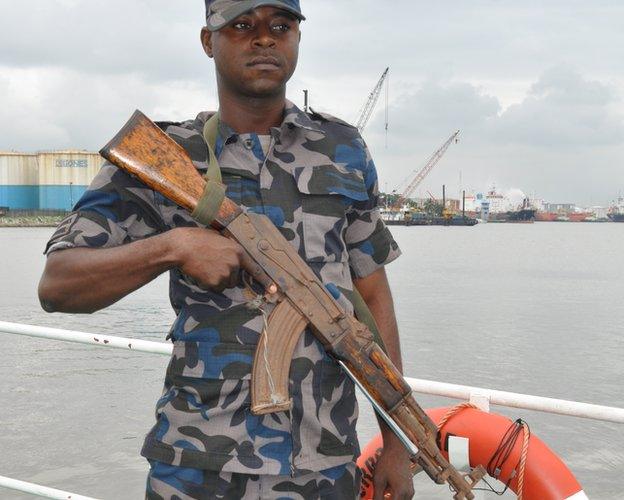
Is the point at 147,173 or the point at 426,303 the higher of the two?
the point at 147,173

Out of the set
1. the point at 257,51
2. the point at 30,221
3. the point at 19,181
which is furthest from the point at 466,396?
the point at 30,221

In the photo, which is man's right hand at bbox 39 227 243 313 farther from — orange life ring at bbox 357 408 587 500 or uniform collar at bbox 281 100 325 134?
orange life ring at bbox 357 408 587 500

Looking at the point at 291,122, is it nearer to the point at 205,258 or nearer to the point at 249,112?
the point at 249,112

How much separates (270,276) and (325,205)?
0.77 ft

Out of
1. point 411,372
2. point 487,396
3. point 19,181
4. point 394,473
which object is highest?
point 19,181

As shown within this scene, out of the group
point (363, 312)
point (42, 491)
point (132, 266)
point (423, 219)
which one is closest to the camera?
point (132, 266)

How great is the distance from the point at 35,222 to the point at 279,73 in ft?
265

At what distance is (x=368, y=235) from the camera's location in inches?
78.1

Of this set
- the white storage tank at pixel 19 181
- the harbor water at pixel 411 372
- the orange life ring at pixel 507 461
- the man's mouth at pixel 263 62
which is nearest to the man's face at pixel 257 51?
the man's mouth at pixel 263 62

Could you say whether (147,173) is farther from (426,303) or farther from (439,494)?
(426,303)

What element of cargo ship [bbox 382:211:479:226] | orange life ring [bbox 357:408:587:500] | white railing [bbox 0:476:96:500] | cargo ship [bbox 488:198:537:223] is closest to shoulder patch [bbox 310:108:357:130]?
orange life ring [bbox 357:408:587:500]

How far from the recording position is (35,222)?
254 feet

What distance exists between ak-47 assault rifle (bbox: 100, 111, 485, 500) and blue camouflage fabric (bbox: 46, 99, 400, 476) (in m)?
0.05

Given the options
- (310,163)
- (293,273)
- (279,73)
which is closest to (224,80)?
(279,73)
